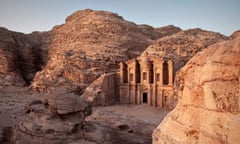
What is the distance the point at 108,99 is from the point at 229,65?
26.4 meters

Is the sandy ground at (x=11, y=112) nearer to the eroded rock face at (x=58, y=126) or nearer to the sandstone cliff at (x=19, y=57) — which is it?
the eroded rock face at (x=58, y=126)

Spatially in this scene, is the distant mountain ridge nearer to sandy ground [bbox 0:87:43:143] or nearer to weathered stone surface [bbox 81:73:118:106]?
sandy ground [bbox 0:87:43:143]

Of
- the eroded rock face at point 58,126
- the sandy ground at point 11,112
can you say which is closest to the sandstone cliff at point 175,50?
the sandy ground at point 11,112

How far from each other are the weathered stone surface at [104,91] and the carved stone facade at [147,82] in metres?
0.92

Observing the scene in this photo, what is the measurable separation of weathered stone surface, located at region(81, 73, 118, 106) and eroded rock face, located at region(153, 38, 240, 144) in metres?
23.4

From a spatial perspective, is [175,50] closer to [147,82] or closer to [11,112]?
[147,82]

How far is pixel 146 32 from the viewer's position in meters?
61.2

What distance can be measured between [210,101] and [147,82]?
981 inches

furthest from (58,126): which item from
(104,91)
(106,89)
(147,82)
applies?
(147,82)

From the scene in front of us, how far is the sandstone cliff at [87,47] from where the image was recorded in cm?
3569

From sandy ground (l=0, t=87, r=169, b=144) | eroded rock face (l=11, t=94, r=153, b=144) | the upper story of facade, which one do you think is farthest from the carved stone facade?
eroded rock face (l=11, t=94, r=153, b=144)

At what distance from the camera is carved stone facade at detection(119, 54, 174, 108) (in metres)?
27.4

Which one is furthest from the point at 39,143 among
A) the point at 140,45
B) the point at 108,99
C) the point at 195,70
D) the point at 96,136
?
the point at 140,45

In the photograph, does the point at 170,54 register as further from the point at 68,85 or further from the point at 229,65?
the point at 229,65
